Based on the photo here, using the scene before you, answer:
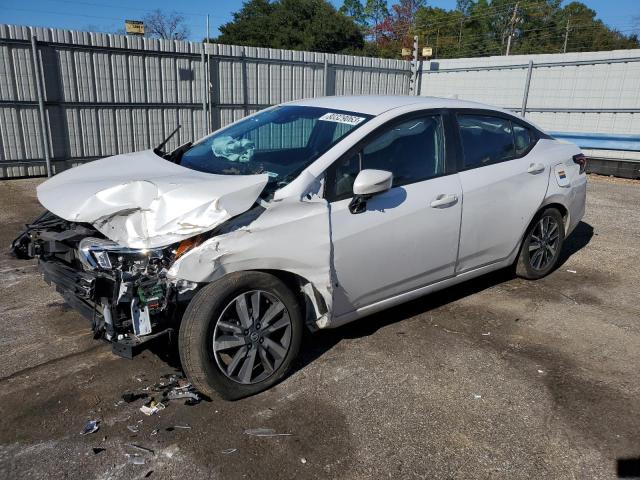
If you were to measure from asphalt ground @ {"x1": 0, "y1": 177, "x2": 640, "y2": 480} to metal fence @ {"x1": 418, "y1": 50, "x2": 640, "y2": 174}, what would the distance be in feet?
31.2

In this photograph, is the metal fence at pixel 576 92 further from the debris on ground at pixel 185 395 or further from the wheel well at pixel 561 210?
the debris on ground at pixel 185 395

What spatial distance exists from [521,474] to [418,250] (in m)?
1.61

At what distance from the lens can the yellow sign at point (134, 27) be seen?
11.1m

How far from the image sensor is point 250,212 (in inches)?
120

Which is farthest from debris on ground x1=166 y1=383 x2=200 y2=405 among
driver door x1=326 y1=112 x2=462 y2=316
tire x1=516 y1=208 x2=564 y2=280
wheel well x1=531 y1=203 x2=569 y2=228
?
wheel well x1=531 y1=203 x2=569 y2=228

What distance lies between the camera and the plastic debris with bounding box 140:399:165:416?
9.89 feet

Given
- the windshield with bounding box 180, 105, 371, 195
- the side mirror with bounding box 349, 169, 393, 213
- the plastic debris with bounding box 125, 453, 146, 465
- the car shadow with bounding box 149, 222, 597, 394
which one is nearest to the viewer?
the plastic debris with bounding box 125, 453, 146, 465

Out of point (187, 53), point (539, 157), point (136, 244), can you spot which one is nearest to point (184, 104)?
point (187, 53)

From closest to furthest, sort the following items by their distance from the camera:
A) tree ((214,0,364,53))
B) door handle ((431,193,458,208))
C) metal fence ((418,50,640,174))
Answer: door handle ((431,193,458,208)), metal fence ((418,50,640,174)), tree ((214,0,364,53))

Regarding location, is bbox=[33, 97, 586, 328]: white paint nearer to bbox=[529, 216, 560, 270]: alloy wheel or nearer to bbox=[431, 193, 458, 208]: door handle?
bbox=[431, 193, 458, 208]: door handle

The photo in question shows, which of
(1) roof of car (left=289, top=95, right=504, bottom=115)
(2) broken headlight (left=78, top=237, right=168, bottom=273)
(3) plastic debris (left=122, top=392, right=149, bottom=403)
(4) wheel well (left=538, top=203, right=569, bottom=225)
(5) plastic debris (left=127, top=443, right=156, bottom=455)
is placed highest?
(1) roof of car (left=289, top=95, right=504, bottom=115)

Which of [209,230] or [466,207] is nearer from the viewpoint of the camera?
[209,230]

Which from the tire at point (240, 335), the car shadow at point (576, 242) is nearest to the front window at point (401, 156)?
the tire at point (240, 335)

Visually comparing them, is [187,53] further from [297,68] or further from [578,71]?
[578,71]
